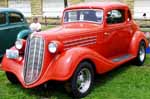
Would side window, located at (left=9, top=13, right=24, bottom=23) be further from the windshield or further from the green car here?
the windshield

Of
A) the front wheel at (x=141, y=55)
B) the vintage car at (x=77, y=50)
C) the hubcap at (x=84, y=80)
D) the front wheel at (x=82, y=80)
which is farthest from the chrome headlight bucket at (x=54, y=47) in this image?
the front wheel at (x=141, y=55)

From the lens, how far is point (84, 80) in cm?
704

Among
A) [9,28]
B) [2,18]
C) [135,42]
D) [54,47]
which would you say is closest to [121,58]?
[135,42]

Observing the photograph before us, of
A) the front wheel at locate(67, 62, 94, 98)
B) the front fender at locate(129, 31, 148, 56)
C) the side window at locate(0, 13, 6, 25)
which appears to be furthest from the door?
the side window at locate(0, 13, 6, 25)

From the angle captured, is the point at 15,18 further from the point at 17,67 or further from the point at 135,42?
the point at 17,67

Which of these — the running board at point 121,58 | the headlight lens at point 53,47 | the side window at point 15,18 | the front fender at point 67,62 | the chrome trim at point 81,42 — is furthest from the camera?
the side window at point 15,18

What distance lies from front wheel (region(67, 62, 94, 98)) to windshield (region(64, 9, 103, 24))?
1499 millimetres

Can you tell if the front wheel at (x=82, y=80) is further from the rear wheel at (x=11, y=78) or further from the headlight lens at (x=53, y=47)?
the rear wheel at (x=11, y=78)

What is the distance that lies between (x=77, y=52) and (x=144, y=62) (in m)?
3.81

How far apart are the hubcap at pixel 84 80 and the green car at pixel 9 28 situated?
3.53 m

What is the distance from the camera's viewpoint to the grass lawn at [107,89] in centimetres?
699

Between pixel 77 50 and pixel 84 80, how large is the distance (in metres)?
0.67

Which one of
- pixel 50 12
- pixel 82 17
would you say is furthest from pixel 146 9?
pixel 82 17

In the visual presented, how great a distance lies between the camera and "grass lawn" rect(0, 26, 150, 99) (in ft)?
22.9
